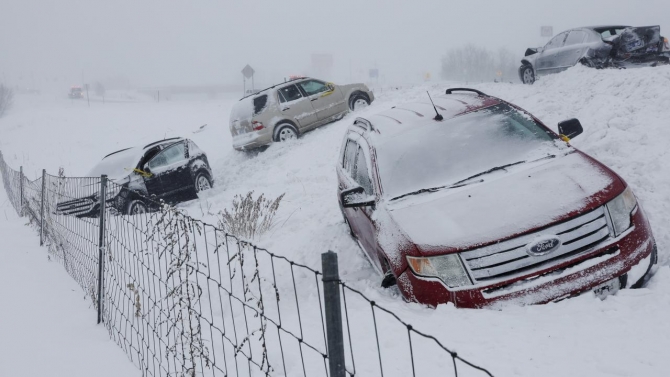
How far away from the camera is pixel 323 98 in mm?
15547

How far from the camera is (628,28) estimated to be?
1180 centimetres

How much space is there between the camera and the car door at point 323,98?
15367 mm

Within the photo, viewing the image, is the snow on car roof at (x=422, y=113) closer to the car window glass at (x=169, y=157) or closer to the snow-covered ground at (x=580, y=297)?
the snow-covered ground at (x=580, y=297)

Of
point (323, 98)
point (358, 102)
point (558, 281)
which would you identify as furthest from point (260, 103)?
point (558, 281)

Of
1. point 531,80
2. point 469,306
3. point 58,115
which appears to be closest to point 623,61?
point 531,80

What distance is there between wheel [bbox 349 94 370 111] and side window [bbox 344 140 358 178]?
33.2ft

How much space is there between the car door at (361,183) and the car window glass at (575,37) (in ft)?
30.4

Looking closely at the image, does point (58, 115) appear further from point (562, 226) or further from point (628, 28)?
point (562, 226)

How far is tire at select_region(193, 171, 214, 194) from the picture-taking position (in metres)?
12.6

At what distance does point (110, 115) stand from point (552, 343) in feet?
134

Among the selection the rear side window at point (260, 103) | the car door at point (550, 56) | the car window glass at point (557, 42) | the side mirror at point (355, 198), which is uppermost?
the car window glass at point (557, 42)


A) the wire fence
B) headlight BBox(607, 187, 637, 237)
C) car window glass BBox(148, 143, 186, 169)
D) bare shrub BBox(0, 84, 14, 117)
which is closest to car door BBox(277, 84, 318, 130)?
car window glass BBox(148, 143, 186, 169)

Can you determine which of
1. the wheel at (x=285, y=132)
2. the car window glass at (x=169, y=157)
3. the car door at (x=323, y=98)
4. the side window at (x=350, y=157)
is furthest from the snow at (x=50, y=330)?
the car door at (x=323, y=98)

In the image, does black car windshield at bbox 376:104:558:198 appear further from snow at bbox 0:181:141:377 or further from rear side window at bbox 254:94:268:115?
rear side window at bbox 254:94:268:115
